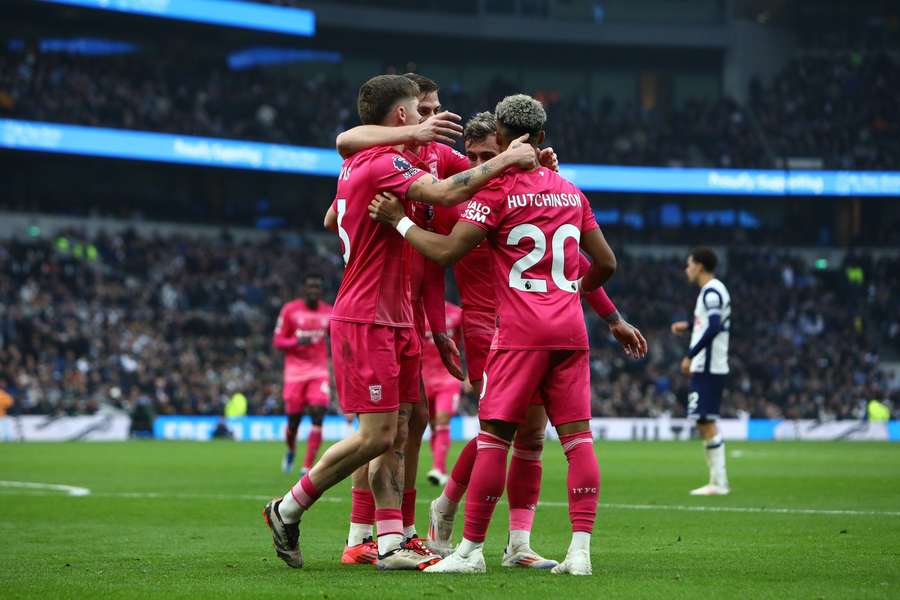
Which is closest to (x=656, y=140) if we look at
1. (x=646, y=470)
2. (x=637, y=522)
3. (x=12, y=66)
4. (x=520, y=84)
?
(x=520, y=84)

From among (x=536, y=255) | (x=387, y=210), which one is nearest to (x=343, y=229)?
(x=387, y=210)

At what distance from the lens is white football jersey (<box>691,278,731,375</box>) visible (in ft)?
50.6

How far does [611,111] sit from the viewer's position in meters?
55.5

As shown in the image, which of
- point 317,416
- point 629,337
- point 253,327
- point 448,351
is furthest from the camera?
point 253,327

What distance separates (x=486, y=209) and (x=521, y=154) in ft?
1.24

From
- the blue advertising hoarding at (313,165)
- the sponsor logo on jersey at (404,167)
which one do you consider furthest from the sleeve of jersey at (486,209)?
the blue advertising hoarding at (313,165)

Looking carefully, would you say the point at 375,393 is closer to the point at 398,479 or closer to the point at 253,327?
the point at 398,479

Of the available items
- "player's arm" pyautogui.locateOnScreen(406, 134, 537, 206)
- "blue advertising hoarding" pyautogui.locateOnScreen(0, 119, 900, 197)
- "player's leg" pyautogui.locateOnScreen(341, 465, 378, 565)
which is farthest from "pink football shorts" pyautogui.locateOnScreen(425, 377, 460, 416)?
"blue advertising hoarding" pyautogui.locateOnScreen(0, 119, 900, 197)

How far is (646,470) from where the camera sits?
20.3 meters

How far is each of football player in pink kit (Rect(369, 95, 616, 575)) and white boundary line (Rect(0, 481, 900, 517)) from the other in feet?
17.8

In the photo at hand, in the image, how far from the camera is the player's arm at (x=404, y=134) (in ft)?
24.4


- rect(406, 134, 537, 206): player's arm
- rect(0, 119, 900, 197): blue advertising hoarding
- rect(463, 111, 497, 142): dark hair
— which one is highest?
rect(0, 119, 900, 197): blue advertising hoarding

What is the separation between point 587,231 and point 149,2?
3684 cm

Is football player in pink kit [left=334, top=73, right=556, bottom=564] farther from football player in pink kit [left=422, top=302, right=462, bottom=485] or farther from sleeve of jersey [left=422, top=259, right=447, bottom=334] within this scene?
football player in pink kit [left=422, top=302, right=462, bottom=485]
